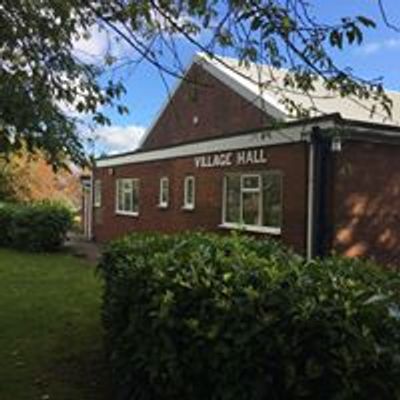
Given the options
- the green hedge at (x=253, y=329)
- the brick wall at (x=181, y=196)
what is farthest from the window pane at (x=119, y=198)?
the green hedge at (x=253, y=329)

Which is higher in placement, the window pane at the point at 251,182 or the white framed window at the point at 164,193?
the window pane at the point at 251,182

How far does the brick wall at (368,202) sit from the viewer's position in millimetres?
17094

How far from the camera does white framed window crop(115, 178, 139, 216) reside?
2788cm

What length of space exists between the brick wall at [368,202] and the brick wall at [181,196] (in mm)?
→ 851

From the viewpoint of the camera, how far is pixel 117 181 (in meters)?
29.7

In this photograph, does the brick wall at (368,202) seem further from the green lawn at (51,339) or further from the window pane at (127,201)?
the window pane at (127,201)

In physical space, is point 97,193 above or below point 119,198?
above

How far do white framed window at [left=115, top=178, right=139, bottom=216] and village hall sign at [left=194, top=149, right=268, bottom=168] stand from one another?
5332mm

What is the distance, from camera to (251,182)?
794 inches

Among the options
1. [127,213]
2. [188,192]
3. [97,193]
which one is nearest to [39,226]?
[127,213]

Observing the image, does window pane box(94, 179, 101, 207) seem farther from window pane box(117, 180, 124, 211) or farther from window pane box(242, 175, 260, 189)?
window pane box(242, 175, 260, 189)

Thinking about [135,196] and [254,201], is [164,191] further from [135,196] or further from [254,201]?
[254,201]

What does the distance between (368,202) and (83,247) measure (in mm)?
13455

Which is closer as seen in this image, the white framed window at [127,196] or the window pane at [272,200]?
the window pane at [272,200]
